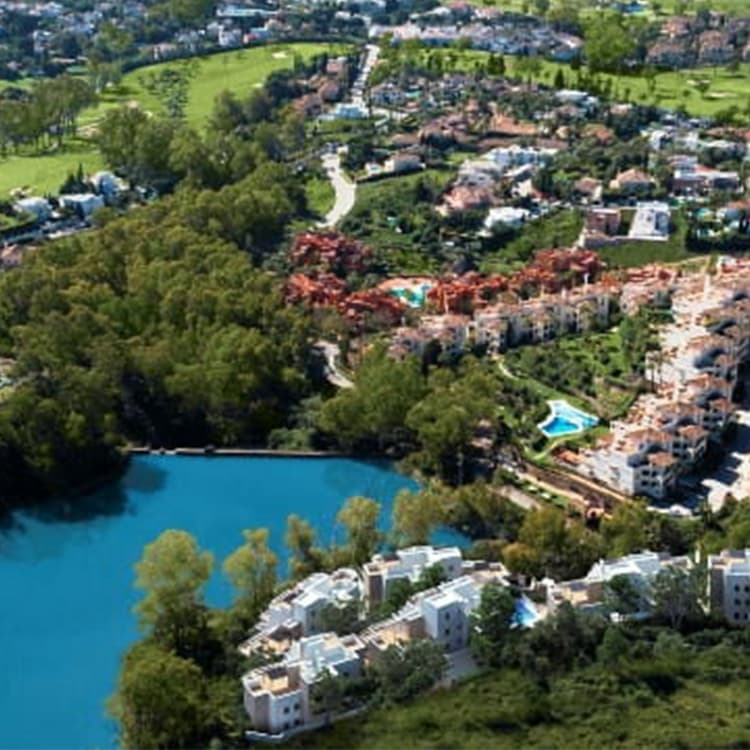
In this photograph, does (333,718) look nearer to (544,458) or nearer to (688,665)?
(688,665)

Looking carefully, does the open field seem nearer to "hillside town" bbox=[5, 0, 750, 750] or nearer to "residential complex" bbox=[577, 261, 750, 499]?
"hillside town" bbox=[5, 0, 750, 750]

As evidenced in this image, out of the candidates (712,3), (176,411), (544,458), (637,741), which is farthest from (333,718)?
(712,3)

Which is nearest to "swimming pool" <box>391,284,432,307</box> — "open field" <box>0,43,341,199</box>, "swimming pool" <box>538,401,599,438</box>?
"swimming pool" <box>538,401,599,438</box>

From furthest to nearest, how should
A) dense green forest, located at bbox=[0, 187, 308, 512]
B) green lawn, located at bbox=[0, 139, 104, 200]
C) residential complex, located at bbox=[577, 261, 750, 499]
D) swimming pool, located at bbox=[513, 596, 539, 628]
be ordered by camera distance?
green lawn, located at bbox=[0, 139, 104, 200]
dense green forest, located at bbox=[0, 187, 308, 512]
residential complex, located at bbox=[577, 261, 750, 499]
swimming pool, located at bbox=[513, 596, 539, 628]

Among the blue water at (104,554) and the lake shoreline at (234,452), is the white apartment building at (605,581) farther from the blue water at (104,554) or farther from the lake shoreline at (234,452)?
the lake shoreline at (234,452)

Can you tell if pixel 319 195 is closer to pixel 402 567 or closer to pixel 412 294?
pixel 412 294

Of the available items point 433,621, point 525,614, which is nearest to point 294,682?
point 433,621
